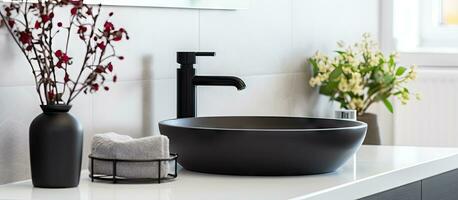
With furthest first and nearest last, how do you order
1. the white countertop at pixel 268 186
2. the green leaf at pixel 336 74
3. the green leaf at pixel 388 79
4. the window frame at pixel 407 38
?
the window frame at pixel 407 38, the green leaf at pixel 388 79, the green leaf at pixel 336 74, the white countertop at pixel 268 186

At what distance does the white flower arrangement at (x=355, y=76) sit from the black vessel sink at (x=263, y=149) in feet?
2.94

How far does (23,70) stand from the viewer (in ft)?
6.19

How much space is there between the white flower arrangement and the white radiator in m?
0.50

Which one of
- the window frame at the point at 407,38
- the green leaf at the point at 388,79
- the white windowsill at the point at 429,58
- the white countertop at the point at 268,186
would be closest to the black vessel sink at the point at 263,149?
the white countertop at the point at 268,186

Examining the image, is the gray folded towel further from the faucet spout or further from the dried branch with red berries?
the faucet spout

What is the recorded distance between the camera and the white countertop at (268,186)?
1.66m

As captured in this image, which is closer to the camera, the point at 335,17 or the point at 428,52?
the point at 335,17

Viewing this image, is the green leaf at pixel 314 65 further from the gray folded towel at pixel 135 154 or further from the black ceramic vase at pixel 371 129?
the gray folded towel at pixel 135 154

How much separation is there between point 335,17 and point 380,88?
0.26 metres

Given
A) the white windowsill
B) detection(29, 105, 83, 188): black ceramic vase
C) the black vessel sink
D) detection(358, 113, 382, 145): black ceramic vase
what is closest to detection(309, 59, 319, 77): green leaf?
detection(358, 113, 382, 145): black ceramic vase

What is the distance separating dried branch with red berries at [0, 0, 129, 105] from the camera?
70.1 inches

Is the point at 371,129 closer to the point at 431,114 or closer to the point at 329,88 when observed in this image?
the point at 329,88

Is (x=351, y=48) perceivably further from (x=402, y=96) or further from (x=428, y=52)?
(x=428, y=52)

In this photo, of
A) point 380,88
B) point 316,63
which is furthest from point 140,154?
point 380,88
